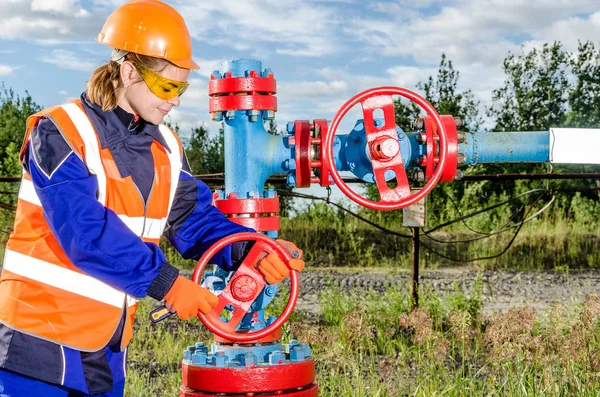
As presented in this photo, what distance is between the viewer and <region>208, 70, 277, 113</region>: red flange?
255 cm

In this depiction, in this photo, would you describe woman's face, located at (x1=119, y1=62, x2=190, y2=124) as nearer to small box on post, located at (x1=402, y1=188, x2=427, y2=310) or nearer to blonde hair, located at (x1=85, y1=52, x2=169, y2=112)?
blonde hair, located at (x1=85, y1=52, x2=169, y2=112)

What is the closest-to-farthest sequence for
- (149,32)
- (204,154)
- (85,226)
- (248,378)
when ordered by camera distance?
(85,226), (149,32), (248,378), (204,154)

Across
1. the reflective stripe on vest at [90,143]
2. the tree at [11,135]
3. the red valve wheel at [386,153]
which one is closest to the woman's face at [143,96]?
the reflective stripe on vest at [90,143]

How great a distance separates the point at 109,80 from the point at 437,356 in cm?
225

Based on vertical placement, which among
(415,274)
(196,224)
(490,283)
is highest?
(196,224)

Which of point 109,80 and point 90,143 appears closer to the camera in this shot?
point 90,143

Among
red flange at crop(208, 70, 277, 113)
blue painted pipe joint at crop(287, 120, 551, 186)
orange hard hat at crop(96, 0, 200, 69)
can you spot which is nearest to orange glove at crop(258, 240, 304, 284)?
blue painted pipe joint at crop(287, 120, 551, 186)

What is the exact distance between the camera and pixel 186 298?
2.14 meters

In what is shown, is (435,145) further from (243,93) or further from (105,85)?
(105,85)

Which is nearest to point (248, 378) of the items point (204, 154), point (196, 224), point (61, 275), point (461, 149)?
point (196, 224)

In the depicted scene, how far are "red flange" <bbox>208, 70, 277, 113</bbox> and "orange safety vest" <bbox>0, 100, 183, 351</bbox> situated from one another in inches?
18.8

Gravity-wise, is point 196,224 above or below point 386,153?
below

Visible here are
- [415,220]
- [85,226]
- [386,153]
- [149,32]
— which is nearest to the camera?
[85,226]

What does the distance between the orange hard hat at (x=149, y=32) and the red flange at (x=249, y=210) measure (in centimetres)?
48
